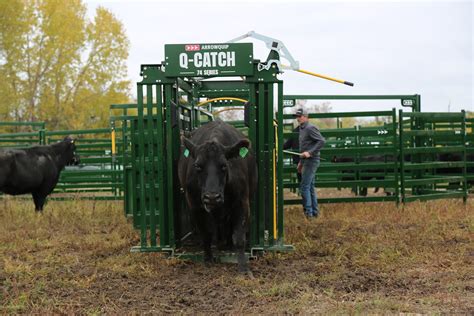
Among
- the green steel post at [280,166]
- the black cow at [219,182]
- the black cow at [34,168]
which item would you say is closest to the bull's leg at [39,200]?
Result: the black cow at [34,168]

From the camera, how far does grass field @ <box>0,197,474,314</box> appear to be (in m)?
4.91

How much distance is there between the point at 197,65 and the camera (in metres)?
6.83

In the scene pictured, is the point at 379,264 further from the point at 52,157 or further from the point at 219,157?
the point at 52,157

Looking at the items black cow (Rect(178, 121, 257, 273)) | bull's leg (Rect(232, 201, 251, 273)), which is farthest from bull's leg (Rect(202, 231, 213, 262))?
bull's leg (Rect(232, 201, 251, 273))

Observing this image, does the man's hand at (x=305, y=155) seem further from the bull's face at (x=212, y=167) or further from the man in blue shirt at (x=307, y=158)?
the bull's face at (x=212, y=167)

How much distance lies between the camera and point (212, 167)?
19.7 ft

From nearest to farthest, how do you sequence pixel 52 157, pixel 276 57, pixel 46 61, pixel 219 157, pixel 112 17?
pixel 219 157 → pixel 276 57 → pixel 52 157 → pixel 46 61 → pixel 112 17

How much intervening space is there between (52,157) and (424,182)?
8.03 metres

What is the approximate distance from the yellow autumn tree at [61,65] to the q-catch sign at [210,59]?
23.8 m

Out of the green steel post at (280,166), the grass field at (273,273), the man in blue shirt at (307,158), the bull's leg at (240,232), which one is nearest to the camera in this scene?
the grass field at (273,273)

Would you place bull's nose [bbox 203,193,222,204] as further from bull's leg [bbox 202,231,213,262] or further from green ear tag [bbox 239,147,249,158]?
bull's leg [bbox 202,231,213,262]

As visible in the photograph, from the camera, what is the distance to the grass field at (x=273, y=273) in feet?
16.1

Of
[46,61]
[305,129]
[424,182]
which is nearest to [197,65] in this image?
[305,129]

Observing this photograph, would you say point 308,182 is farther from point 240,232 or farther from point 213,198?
point 213,198
